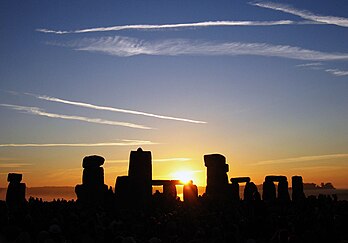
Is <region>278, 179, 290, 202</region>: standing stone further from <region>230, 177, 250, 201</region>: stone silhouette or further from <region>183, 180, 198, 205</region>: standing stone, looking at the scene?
<region>183, 180, 198, 205</region>: standing stone

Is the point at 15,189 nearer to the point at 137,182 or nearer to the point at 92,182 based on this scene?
the point at 92,182

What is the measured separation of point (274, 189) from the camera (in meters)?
40.8

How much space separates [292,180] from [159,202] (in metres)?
13.4

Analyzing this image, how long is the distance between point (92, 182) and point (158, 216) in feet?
30.8

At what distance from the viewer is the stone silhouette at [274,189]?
40.0m

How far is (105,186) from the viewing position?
33.5 metres

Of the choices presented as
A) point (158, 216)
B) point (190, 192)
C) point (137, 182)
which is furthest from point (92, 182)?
point (190, 192)

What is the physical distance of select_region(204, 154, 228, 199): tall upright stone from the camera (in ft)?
121

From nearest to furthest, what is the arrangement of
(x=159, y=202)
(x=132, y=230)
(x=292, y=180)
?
(x=132, y=230)
(x=159, y=202)
(x=292, y=180)

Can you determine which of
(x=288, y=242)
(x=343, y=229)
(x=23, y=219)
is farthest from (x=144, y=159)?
(x=288, y=242)

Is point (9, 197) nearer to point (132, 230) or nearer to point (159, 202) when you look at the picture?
point (159, 202)

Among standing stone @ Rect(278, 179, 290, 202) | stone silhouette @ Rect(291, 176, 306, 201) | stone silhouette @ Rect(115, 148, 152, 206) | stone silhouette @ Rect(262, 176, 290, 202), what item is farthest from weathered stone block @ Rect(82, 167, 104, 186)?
stone silhouette @ Rect(291, 176, 306, 201)

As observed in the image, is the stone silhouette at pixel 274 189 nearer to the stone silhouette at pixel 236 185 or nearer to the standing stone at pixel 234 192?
the stone silhouette at pixel 236 185

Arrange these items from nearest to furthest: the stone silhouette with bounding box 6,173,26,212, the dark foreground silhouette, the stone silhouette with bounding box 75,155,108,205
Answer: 1. the dark foreground silhouette
2. the stone silhouette with bounding box 75,155,108,205
3. the stone silhouette with bounding box 6,173,26,212
